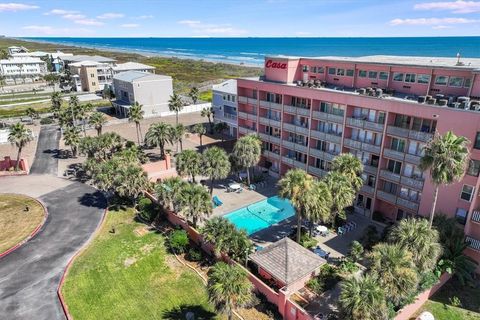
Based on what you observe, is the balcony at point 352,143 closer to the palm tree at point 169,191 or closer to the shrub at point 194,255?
the palm tree at point 169,191

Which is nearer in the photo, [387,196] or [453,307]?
[453,307]

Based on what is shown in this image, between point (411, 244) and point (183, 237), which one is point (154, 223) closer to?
point (183, 237)

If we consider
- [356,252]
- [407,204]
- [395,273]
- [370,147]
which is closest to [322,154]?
[370,147]

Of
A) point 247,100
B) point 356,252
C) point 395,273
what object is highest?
point 247,100

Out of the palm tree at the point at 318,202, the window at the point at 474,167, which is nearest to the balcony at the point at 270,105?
the palm tree at the point at 318,202

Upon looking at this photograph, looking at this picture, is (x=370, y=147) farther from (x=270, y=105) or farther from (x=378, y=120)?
(x=270, y=105)

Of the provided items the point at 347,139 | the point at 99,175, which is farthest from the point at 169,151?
the point at 347,139

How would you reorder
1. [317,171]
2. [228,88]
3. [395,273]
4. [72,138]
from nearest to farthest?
[395,273], [317,171], [72,138], [228,88]
